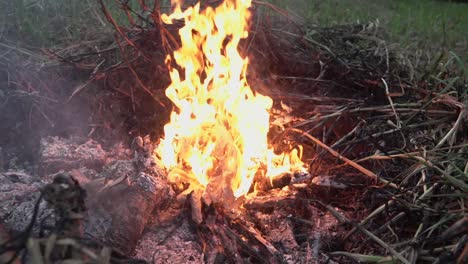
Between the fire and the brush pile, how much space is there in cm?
13

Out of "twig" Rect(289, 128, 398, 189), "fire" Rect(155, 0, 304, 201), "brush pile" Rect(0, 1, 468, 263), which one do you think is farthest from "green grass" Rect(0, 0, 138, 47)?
"twig" Rect(289, 128, 398, 189)

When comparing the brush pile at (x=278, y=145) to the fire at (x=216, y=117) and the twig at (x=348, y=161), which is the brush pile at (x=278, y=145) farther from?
the fire at (x=216, y=117)

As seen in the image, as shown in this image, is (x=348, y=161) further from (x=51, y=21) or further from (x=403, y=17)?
(x=403, y=17)

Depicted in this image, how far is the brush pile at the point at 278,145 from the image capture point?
1945 millimetres

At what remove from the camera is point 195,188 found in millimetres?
2299

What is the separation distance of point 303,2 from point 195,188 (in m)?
3.67

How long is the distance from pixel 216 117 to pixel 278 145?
0.40 m

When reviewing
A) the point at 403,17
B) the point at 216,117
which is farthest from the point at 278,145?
the point at 403,17

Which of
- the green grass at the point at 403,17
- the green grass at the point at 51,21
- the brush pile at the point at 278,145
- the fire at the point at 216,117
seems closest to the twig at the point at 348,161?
the brush pile at the point at 278,145

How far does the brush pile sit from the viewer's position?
1945 mm

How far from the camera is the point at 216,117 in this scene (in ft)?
8.57

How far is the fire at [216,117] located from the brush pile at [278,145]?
0.13 metres

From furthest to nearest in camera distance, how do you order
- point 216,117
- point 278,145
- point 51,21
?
point 51,21
point 278,145
point 216,117

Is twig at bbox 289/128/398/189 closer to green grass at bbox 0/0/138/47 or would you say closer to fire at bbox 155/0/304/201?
fire at bbox 155/0/304/201
